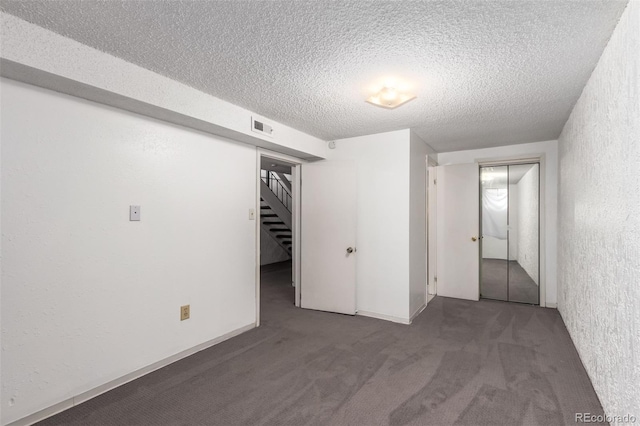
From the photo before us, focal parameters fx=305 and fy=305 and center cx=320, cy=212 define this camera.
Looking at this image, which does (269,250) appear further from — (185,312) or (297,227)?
(185,312)

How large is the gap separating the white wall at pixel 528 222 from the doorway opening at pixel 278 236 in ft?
12.7

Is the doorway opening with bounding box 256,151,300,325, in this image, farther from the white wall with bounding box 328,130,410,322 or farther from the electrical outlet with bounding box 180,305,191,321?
the electrical outlet with bounding box 180,305,191,321

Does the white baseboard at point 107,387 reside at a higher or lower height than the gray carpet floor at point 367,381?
higher

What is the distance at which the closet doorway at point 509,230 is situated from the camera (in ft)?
15.9

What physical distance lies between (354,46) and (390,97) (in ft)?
2.16

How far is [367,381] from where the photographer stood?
228 cm

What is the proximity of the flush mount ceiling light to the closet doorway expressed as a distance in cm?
297

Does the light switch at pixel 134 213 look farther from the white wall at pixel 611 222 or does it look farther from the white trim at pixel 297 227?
the white wall at pixel 611 222

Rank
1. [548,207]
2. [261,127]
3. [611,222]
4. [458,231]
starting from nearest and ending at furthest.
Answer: [611,222]
[261,127]
[548,207]
[458,231]

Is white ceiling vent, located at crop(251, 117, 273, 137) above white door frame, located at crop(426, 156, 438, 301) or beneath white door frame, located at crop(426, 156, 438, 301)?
above

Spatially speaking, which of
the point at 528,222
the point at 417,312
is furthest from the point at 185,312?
the point at 528,222

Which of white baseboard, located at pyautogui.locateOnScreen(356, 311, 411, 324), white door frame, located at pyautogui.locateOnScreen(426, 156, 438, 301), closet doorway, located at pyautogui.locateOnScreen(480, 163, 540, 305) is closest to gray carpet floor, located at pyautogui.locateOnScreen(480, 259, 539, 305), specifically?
closet doorway, located at pyautogui.locateOnScreen(480, 163, 540, 305)

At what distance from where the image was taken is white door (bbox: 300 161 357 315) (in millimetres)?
3826

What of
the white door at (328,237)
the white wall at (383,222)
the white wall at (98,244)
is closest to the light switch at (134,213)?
the white wall at (98,244)
